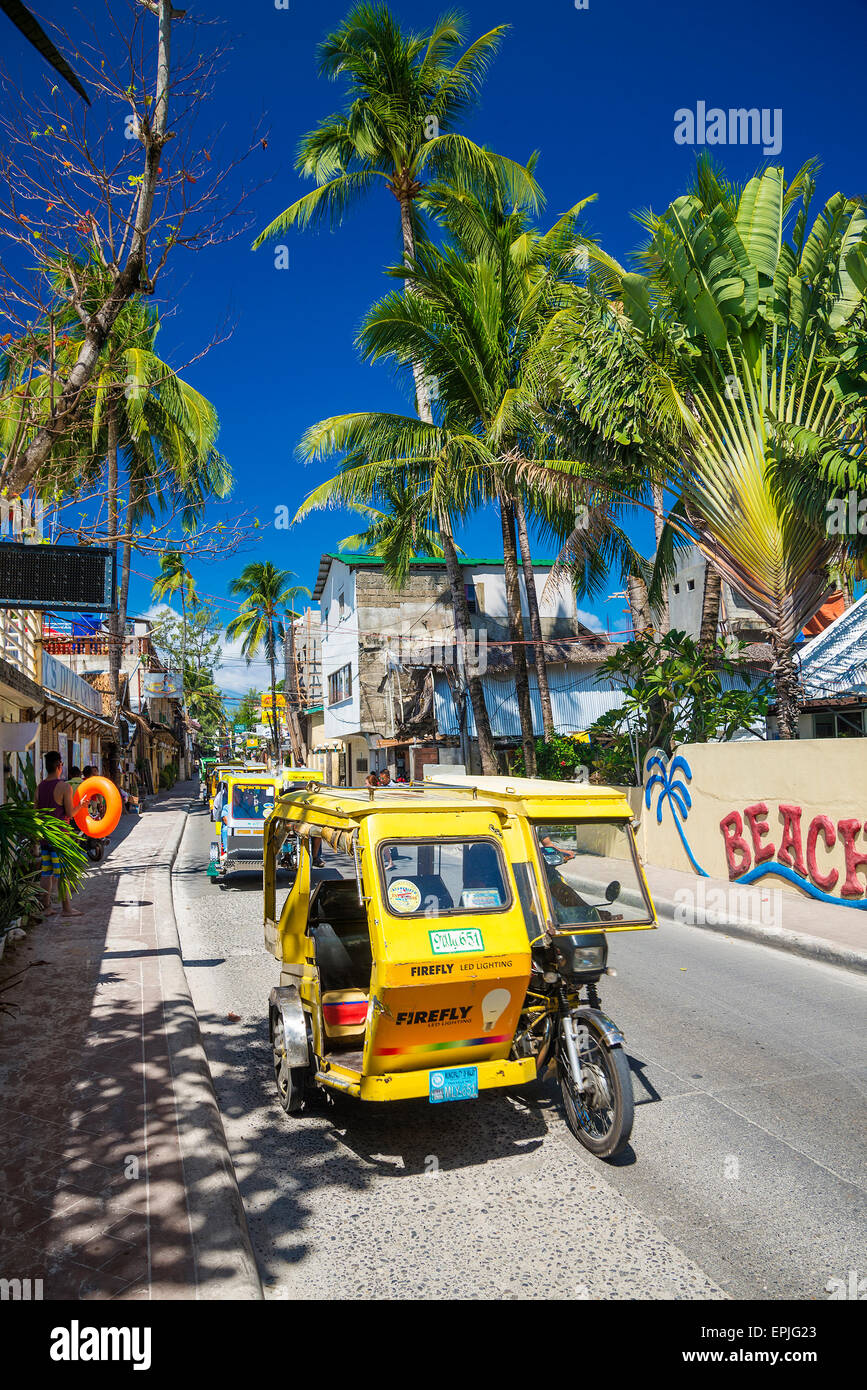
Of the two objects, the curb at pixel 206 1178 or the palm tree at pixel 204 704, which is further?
the palm tree at pixel 204 704

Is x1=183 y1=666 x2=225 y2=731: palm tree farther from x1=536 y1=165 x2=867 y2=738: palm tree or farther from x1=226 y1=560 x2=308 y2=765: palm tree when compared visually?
x1=536 y1=165 x2=867 y2=738: palm tree

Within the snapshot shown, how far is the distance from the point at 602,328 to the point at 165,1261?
13.4 metres

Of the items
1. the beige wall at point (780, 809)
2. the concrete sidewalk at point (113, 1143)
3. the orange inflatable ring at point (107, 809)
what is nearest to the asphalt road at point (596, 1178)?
the concrete sidewalk at point (113, 1143)

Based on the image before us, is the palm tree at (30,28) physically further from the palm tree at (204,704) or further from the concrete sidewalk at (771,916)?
the palm tree at (204,704)

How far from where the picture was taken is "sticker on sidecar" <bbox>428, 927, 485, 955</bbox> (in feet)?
14.6

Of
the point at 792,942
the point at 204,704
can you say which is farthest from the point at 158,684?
the point at 792,942

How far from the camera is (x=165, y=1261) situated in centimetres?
357

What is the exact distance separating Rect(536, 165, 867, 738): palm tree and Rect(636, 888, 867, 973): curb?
3.41 m

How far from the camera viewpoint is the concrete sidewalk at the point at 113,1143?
354 centimetres

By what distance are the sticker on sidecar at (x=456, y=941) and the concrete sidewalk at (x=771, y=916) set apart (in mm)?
5786

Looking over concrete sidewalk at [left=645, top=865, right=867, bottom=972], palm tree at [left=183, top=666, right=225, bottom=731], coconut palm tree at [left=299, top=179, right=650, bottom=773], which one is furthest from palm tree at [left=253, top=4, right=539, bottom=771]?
palm tree at [left=183, top=666, right=225, bottom=731]
